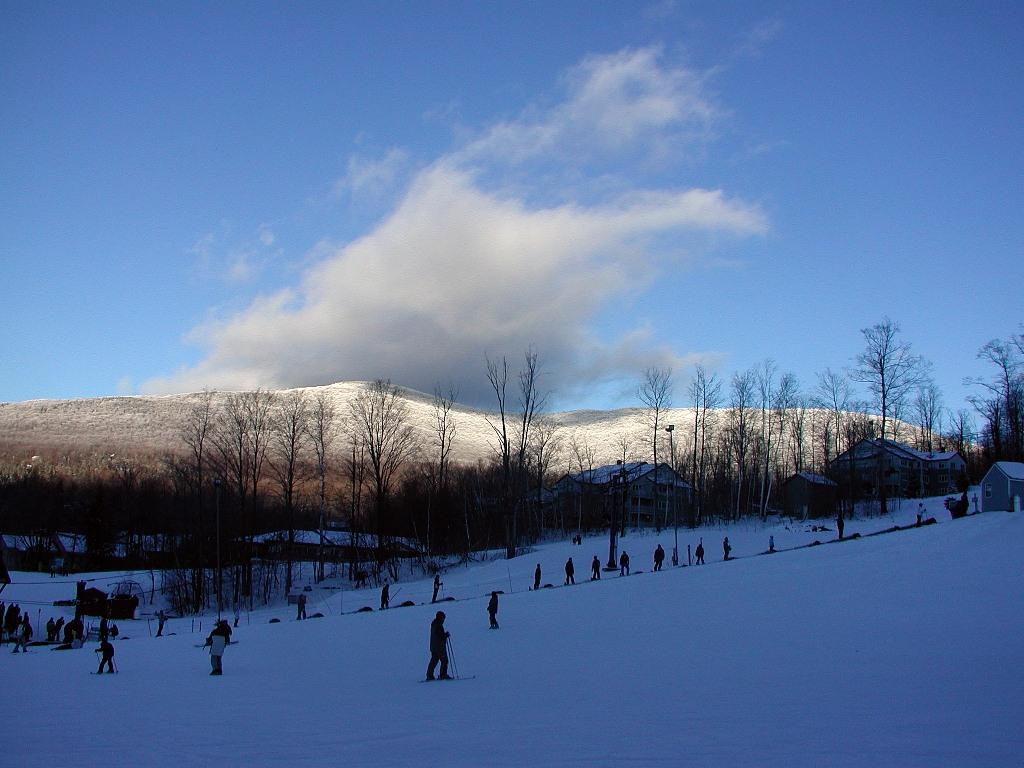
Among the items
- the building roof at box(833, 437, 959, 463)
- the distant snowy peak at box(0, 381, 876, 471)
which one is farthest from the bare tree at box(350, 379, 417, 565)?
the distant snowy peak at box(0, 381, 876, 471)

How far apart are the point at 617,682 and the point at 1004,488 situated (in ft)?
113

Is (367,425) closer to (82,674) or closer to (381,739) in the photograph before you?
(82,674)

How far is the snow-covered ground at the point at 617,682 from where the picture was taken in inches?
366

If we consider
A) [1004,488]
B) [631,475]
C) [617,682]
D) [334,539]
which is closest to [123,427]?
[334,539]

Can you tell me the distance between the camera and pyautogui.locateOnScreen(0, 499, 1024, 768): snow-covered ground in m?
9.29

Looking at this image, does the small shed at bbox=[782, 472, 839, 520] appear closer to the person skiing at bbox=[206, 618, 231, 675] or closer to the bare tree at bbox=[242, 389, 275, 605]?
the bare tree at bbox=[242, 389, 275, 605]

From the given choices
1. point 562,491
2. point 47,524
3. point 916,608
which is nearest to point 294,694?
point 916,608

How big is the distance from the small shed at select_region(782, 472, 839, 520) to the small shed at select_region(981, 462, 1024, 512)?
2130 cm

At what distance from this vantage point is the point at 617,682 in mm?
14312

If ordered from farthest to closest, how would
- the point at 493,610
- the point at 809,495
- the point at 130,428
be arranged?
the point at 130,428
the point at 809,495
the point at 493,610

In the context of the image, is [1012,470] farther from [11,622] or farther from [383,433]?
[11,622]

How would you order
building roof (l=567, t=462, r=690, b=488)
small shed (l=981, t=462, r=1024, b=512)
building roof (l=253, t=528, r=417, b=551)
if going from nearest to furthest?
small shed (l=981, t=462, r=1024, b=512) → building roof (l=253, t=528, r=417, b=551) → building roof (l=567, t=462, r=690, b=488)

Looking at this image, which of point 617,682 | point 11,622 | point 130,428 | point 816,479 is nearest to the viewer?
point 617,682

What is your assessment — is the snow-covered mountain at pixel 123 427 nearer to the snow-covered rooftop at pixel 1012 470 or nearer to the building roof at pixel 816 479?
the building roof at pixel 816 479
